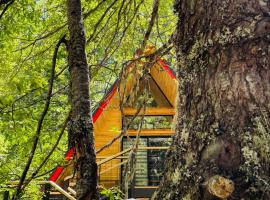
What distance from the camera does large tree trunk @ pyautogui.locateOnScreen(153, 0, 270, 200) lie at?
3.76ft

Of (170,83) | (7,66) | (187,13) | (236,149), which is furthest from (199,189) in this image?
(170,83)

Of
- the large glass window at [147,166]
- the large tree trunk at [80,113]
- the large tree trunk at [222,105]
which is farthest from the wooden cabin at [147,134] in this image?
the large tree trunk at [222,105]

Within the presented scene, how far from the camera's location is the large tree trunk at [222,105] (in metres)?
1.15

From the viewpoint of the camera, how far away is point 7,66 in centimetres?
498

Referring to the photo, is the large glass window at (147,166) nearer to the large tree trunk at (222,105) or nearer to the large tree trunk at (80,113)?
the large tree trunk at (80,113)

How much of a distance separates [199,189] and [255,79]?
442mm

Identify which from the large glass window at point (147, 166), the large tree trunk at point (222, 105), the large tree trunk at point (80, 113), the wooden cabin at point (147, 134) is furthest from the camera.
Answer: the large glass window at point (147, 166)

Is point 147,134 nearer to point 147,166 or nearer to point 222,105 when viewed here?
point 147,166

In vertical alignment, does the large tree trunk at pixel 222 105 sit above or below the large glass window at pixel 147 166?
above

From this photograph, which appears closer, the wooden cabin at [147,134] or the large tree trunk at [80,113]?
the large tree trunk at [80,113]

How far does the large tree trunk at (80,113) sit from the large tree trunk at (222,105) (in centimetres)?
33

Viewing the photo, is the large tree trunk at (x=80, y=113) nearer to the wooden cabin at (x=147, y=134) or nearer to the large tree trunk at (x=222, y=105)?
the large tree trunk at (x=222, y=105)

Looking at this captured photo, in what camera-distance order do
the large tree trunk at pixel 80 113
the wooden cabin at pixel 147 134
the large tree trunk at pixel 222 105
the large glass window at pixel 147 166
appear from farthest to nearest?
the large glass window at pixel 147 166
the wooden cabin at pixel 147 134
the large tree trunk at pixel 80 113
the large tree trunk at pixel 222 105

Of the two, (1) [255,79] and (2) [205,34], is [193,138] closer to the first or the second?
(1) [255,79]
